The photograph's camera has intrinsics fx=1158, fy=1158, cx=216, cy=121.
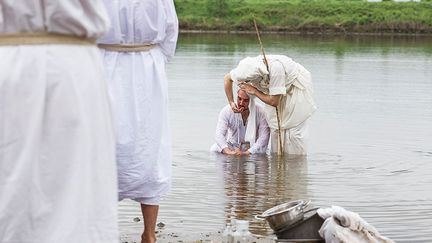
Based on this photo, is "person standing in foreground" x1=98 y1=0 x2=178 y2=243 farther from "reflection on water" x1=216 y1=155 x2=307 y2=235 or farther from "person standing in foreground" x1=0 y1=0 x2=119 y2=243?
"person standing in foreground" x1=0 y1=0 x2=119 y2=243

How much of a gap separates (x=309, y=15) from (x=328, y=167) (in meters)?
56.2

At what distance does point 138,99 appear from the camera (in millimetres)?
6520

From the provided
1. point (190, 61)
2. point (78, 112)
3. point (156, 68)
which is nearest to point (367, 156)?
point (156, 68)

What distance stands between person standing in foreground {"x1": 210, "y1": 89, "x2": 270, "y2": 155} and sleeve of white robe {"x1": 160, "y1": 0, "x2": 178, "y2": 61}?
18.1 ft

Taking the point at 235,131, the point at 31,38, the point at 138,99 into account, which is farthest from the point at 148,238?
the point at 235,131

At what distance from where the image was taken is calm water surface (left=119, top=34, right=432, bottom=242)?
29.4 ft

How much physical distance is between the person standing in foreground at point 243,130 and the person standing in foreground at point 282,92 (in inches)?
3.8

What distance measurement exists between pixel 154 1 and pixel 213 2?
6350 cm

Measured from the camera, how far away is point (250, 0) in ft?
242

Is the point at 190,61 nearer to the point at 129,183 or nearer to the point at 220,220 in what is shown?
the point at 220,220

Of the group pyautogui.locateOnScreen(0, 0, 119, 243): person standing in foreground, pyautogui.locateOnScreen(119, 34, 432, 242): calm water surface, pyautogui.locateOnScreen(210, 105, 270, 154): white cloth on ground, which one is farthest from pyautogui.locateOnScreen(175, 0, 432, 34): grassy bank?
pyautogui.locateOnScreen(0, 0, 119, 243): person standing in foreground

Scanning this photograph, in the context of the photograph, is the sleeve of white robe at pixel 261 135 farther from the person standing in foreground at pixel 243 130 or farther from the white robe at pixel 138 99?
the white robe at pixel 138 99

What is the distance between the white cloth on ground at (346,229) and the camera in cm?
707

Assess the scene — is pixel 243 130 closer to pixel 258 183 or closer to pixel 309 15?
pixel 258 183
